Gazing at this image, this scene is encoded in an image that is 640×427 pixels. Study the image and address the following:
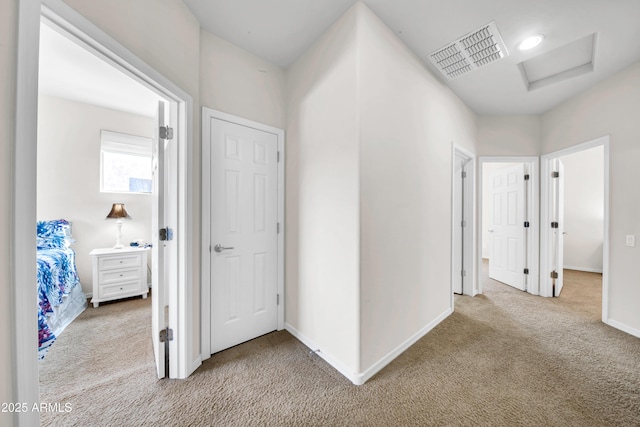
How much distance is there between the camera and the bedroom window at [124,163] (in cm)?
334

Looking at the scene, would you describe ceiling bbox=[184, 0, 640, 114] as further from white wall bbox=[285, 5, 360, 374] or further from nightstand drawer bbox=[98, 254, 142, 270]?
nightstand drawer bbox=[98, 254, 142, 270]

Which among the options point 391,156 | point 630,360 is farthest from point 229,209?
point 630,360

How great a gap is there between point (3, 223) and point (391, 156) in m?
2.06

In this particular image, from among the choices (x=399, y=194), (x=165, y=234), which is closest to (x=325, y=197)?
(x=399, y=194)

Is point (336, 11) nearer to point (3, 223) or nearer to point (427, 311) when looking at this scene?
point (3, 223)

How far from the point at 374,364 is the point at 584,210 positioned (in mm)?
5979

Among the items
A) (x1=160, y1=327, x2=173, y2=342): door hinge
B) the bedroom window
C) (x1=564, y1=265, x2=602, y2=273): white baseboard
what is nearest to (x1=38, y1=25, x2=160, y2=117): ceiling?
the bedroom window

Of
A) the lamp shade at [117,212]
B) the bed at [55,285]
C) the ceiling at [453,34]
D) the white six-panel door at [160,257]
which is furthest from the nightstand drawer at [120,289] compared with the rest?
the ceiling at [453,34]

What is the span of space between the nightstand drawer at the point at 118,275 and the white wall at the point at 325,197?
7.56 ft

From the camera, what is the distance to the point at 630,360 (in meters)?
1.92

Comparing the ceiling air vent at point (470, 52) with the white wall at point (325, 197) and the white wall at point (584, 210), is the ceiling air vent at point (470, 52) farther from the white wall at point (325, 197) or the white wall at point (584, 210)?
the white wall at point (584, 210)

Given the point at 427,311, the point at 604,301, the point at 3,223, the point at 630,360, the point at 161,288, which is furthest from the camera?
the point at 604,301

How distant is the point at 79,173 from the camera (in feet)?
10.4

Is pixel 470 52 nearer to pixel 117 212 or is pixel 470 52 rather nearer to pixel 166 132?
pixel 166 132
